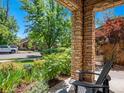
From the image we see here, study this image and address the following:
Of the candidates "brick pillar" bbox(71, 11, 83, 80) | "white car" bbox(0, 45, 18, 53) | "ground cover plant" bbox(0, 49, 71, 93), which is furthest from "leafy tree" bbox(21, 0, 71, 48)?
"white car" bbox(0, 45, 18, 53)

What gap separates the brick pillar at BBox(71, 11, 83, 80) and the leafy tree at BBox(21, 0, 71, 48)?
27.0ft

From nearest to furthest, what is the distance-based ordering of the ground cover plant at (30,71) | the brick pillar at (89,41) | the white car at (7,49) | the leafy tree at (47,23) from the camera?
the ground cover plant at (30,71) < the brick pillar at (89,41) < the leafy tree at (47,23) < the white car at (7,49)

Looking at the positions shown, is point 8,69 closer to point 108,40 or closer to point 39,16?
point 108,40

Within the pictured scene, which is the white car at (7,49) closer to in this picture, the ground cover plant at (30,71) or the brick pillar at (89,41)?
the ground cover plant at (30,71)

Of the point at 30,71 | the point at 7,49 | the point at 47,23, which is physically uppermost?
the point at 47,23

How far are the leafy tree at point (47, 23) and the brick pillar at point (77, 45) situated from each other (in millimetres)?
8242

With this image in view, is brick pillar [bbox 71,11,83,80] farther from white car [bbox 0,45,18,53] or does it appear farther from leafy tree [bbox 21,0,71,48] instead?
white car [bbox 0,45,18,53]

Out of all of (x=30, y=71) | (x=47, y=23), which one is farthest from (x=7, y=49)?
(x=30, y=71)

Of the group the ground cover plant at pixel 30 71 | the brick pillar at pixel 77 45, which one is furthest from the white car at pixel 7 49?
the brick pillar at pixel 77 45

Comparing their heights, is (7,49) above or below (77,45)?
below

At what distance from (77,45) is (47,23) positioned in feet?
30.0

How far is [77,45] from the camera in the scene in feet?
19.9

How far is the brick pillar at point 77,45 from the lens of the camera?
6.03 m

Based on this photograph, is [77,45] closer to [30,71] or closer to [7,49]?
[30,71]
